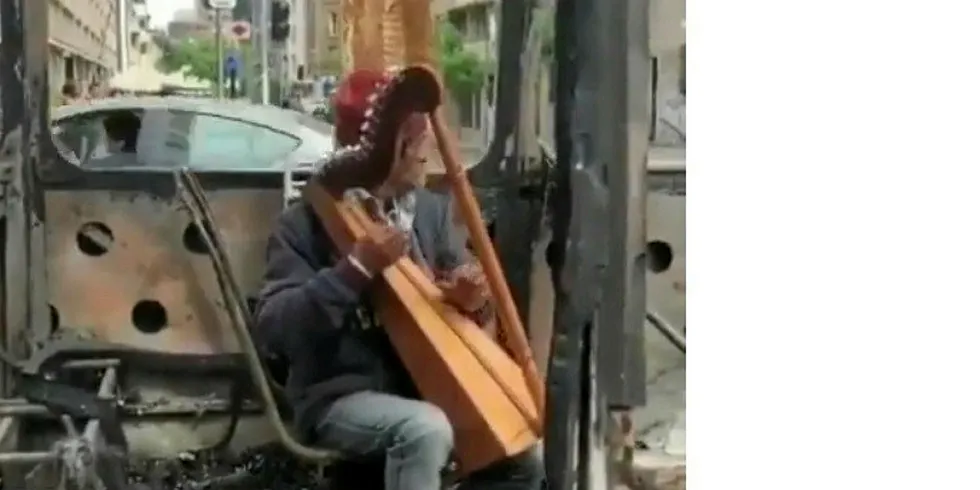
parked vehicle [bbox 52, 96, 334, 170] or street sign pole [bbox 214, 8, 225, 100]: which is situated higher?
street sign pole [bbox 214, 8, 225, 100]

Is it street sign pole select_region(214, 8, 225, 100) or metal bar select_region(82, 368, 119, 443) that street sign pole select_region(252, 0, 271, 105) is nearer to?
street sign pole select_region(214, 8, 225, 100)

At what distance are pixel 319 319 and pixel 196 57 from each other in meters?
0.18

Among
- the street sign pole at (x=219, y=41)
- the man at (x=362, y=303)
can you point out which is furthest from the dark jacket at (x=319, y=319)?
the street sign pole at (x=219, y=41)

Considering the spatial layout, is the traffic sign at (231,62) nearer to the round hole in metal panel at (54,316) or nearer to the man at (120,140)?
the man at (120,140)

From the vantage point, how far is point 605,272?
34.1 inches

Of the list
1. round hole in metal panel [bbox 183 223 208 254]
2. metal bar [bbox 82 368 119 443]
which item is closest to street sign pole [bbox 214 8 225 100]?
round hole in metal panel [bbox 183 223 208 254]

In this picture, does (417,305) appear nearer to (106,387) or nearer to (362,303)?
(362,303)

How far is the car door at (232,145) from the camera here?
86cm

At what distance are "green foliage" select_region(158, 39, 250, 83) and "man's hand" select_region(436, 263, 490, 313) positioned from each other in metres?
0.19

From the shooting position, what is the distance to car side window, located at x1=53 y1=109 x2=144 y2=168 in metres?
0.85
